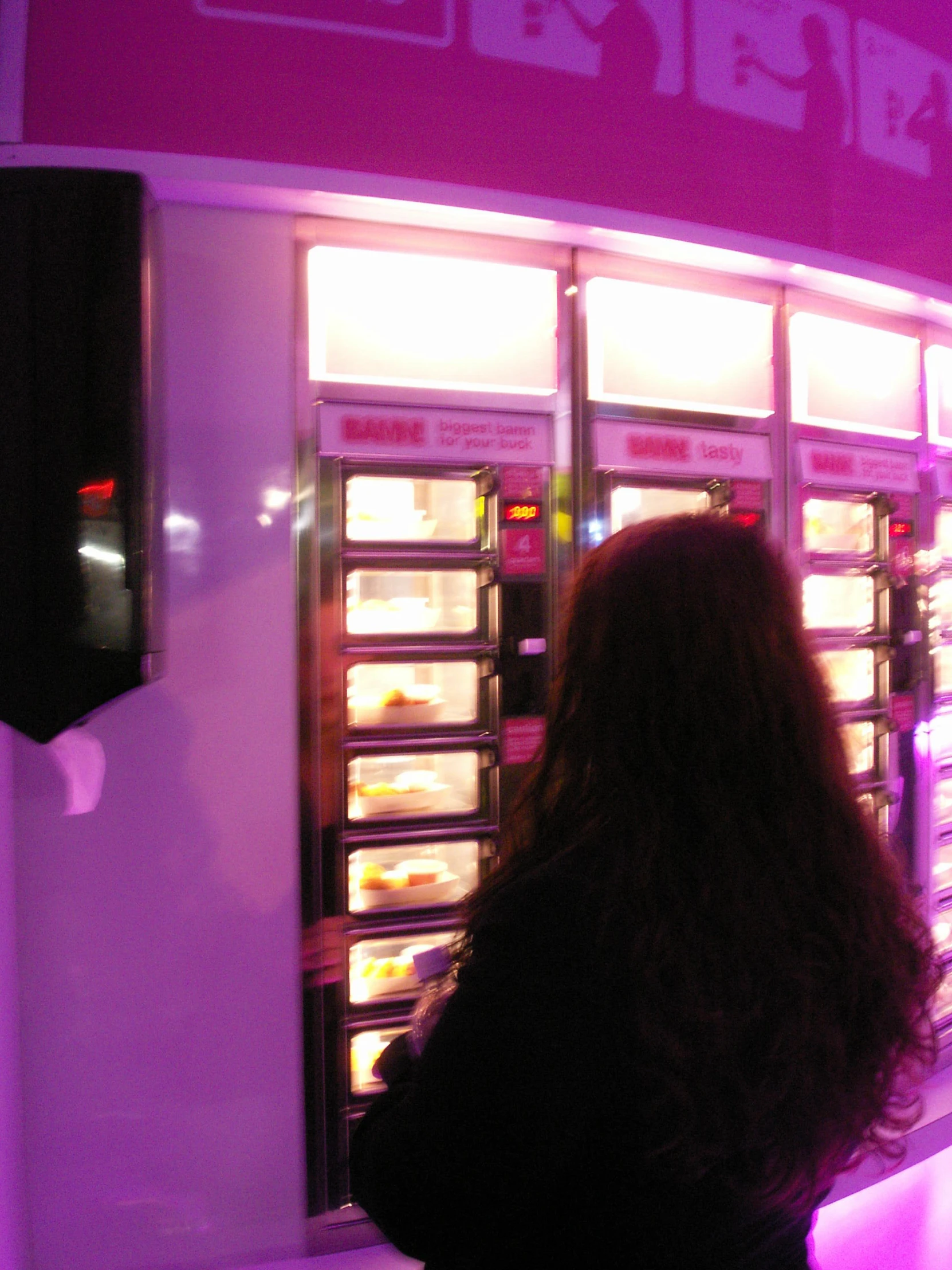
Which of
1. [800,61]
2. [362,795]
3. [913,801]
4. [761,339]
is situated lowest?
[913,801]

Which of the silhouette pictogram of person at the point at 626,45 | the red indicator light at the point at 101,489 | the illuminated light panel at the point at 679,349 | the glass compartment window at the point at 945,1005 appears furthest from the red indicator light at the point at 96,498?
the glass compartment window at the point at 945,1005

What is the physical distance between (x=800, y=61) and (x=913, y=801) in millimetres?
2692

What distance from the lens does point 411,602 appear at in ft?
8.32

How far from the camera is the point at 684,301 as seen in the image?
270 cm

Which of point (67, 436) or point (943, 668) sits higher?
point (67, 436)

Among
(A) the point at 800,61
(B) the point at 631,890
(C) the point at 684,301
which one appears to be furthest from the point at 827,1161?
(A) the point at 800,61

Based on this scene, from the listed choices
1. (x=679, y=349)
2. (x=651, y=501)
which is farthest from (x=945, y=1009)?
(x=679, y=349)

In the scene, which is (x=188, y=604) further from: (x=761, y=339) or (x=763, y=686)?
(x=761, y=339)

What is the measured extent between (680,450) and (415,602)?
1012 mm

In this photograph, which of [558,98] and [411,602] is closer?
[558,98]

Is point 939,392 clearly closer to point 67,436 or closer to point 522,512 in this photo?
point 522,512

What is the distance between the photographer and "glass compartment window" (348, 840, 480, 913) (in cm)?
235

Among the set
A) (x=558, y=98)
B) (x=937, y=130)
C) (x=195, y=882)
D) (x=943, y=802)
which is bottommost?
(x=943, y=802)

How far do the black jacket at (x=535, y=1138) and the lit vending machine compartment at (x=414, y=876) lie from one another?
1556mm
